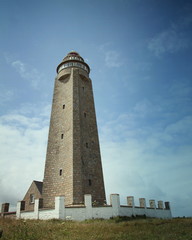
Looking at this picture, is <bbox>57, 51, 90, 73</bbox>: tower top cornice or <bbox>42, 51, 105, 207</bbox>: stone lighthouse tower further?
<bbox>57, 51, 90, 73</bbox>: tower top cornice

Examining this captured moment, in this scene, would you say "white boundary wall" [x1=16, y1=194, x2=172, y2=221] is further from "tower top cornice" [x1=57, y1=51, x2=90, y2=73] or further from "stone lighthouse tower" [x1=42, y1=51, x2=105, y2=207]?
"tower top cornice" [x1=57, y1=51, x2=90, y2=73]

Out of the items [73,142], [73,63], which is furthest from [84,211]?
[73,63]

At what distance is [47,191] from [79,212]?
551cm

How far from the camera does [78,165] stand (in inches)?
776

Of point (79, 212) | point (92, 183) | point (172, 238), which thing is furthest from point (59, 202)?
point (172, 238)

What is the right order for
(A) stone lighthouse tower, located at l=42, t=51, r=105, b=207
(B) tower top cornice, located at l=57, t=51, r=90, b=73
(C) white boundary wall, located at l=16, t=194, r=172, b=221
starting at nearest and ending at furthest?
(C) white boundary wall, located at l=16, t=194, r=172, b=221
(A) stone lighthouse tower, located at l=42, t=51, r=105, b=207
(B) tower top cornice, located at l=57, t=51, r=90, b=73

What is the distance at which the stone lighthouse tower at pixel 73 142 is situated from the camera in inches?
768

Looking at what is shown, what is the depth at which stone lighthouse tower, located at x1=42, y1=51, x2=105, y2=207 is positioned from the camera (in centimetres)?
1952

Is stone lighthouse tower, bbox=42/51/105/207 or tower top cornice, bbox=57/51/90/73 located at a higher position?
tower top cornice, bbox=57/51/90/73

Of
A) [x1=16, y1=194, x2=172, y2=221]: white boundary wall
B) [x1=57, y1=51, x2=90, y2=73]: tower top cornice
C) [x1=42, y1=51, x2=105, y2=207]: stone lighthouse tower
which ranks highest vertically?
[x1=57, y1=51, x2=90, y2=73]: tower top cornice

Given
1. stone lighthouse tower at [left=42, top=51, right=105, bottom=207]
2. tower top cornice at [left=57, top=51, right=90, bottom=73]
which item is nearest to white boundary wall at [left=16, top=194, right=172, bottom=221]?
stone lighthouse tower at [left=42, top=51, right=105, bottom=207]

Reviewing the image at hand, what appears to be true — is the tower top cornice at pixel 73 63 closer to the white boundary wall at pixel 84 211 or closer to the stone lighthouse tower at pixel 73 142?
the stone lighthouse tower at pixel 73 142

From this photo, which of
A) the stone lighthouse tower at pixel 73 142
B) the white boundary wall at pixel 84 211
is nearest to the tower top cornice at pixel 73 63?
the stone lighthouse tower at pixel 73 142

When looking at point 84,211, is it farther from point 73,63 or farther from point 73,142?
point 73,63
